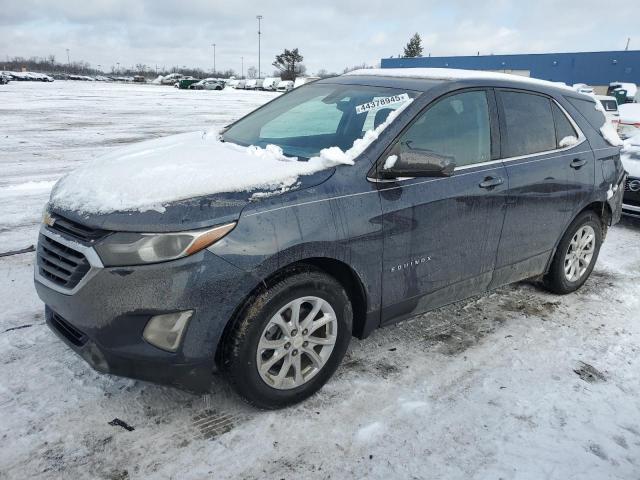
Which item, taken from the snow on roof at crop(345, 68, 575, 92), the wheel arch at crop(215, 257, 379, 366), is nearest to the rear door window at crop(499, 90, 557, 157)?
the snow on roof at crop(345, 68, 575, 92)

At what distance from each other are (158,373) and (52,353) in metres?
1.15

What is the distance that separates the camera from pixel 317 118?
3.59 m

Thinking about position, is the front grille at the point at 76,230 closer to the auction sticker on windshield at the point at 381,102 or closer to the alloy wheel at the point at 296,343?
the alloy wheel at the point at 296,343

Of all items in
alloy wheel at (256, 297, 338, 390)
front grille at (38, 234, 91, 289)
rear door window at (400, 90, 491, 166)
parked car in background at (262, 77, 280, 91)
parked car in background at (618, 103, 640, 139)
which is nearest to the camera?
front grille at (38, 234, 91, 289)

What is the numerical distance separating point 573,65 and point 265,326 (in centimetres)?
5653

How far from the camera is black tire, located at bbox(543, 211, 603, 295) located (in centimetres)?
432

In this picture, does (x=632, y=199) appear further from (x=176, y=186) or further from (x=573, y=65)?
(x=573, y=65)

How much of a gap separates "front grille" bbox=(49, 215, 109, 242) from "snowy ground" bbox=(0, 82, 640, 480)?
0.92 metres

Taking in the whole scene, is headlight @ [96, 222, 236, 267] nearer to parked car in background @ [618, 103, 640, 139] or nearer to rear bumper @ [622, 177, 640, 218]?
rear bumper @ [622, 177, 640, 218]

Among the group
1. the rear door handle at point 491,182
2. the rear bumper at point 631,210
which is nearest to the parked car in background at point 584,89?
the rear bumper at point 631,210

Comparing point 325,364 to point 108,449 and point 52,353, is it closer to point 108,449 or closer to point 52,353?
point 108,449

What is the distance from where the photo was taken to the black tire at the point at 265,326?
2.54m

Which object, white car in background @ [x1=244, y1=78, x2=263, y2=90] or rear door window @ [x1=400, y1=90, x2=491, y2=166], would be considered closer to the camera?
rear door window @ [x1=400, y1=90, x2=491, y2=166]

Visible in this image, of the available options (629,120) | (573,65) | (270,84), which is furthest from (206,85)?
(629,120)
